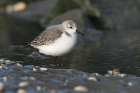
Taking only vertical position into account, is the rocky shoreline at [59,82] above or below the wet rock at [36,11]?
below

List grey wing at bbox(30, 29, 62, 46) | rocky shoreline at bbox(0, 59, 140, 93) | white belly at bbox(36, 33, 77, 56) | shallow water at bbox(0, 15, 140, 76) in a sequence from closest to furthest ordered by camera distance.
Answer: rocky shoreline at bbox(0, 59, 140, 93)
white belly at bbox(36, 33, 77, 56)
grey wing at bbox(30, 29, 62, 46)
shallow water at bbox(0, 15, 140, 76)

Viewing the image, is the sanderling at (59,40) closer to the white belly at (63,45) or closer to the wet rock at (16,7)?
the white belly at (63,45)

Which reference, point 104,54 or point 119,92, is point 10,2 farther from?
point 119,92

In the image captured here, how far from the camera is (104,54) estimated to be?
1251cm

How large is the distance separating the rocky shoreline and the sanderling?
2.38ft

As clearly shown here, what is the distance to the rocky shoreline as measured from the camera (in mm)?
7281

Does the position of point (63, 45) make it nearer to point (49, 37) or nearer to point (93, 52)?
point (49, 37)

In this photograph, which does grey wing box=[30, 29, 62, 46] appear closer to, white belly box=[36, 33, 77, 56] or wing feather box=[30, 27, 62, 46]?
wing feather box=[30, 27, 62, 46]

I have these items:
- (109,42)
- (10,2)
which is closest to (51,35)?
(109,42)

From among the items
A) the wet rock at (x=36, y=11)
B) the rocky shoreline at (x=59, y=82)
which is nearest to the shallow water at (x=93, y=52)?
the rocky shoreline at (x=59, y=82)

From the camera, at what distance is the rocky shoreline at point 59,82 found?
728 cm

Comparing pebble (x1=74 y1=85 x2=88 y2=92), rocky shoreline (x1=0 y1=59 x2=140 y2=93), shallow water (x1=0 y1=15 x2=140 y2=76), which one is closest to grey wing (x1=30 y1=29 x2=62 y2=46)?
shallow water (x1=0 y1=15 x2=140 y2=76)

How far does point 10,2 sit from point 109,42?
1380cm

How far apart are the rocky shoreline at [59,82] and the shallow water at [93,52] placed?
1.28 meters
